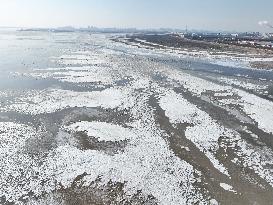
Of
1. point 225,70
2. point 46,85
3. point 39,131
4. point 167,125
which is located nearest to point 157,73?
point 225,70

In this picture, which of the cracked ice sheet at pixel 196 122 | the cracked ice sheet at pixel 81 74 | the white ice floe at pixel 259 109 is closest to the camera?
the cracked ice sheet at pixel 196 122

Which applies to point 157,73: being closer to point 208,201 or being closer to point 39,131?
point 39,131

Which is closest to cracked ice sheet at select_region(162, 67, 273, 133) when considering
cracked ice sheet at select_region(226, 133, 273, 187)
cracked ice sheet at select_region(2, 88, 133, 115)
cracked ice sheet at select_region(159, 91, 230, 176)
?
cracked ice sheet at select_region(159, 91, 230, 176)

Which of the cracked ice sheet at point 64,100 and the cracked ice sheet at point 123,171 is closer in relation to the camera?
the cracked ice sheet at point 123,171

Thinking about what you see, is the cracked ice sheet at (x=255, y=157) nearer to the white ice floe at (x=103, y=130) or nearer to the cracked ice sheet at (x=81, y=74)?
the white ice floe at (x=103, y=130)

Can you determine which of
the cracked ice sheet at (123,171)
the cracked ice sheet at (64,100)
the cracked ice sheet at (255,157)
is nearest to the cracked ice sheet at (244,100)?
the cracked ice sheet at (255,157)

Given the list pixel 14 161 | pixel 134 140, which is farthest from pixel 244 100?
pixel 14 161
